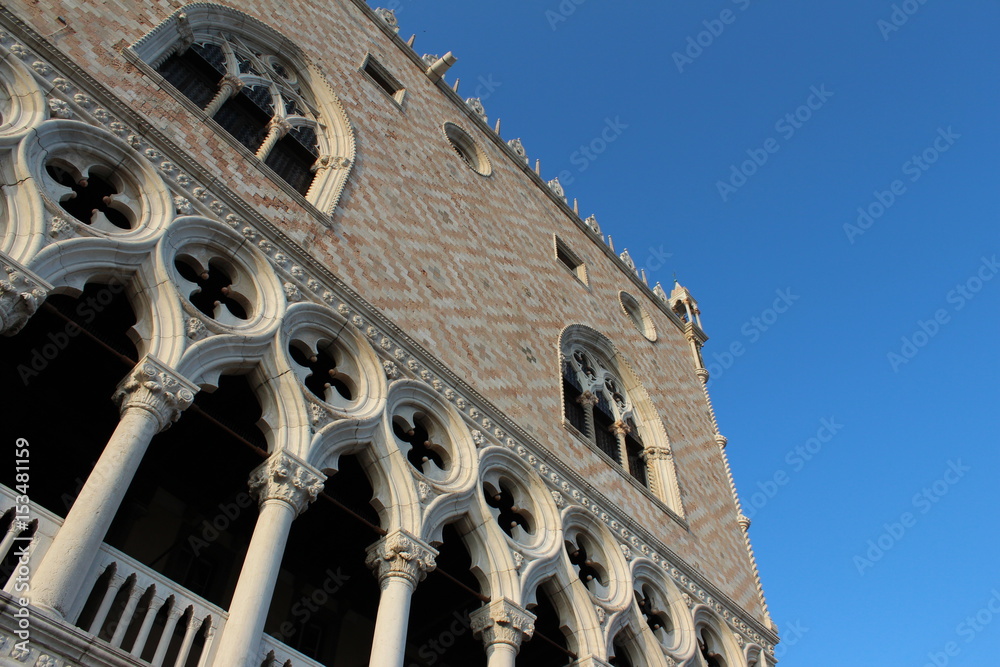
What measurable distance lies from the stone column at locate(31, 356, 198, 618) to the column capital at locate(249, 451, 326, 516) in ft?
2.52

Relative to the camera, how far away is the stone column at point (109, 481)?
4.65 m

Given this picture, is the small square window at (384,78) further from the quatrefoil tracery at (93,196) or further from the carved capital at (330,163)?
the quatrefoil tracery at (93,196)

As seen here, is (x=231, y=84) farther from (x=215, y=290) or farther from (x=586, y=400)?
(x=586, y=400)

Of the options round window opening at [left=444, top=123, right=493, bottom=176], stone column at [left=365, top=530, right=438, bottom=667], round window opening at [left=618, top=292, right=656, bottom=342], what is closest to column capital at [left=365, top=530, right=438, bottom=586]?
stone column at [left=365, top=530, right=438, bottom=667]

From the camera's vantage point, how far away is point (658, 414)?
43.6ft

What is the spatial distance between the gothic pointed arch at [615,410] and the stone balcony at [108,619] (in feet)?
20.5

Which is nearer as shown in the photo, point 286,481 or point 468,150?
point 286,481

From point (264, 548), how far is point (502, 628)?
2.47m

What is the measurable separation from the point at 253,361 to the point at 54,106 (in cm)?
249

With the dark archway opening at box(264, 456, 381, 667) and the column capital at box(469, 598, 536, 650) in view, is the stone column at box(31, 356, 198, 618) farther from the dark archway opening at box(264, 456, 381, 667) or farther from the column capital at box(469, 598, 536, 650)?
the column capital at box(469, 598, 536, 650)

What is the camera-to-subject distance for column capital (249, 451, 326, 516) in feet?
20.6

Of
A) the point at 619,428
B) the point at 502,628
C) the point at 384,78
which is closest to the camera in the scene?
the point at 502,628

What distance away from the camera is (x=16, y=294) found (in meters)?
5.36

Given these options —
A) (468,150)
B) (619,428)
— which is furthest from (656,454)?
(468,150)
